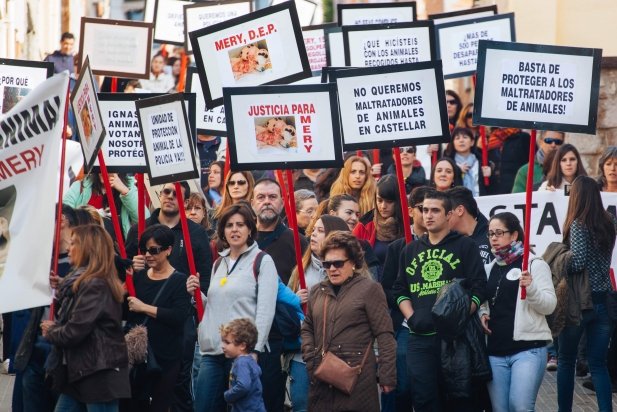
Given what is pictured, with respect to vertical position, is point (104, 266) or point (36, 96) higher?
point (36, 96)

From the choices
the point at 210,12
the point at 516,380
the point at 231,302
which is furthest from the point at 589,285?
the point at 210,12

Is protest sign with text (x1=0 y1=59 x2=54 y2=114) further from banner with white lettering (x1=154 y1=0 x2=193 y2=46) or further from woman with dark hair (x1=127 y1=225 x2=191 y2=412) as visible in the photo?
banner with white lettering (x1=154 y1=0 x2=193 y2=46)

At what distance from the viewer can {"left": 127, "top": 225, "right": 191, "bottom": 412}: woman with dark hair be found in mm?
10734

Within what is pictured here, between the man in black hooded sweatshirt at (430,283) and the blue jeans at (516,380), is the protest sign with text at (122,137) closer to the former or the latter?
the man in black hooded sweatshirt at (430,283)

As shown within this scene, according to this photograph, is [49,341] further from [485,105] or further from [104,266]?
[485,105]

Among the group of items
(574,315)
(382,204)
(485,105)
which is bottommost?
(574,315)

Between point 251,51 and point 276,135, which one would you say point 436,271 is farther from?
point 251,51

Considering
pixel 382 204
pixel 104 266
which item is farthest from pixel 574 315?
pixel 104 266

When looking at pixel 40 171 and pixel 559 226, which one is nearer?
pixel 40 171

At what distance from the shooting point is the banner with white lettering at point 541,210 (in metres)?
13.5

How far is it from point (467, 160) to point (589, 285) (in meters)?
4.44

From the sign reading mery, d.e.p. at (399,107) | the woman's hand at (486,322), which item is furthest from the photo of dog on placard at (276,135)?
the woman's hand at (486,322)

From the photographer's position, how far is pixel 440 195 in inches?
418

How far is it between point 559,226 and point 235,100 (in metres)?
3.56
